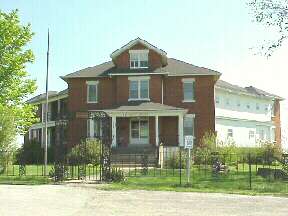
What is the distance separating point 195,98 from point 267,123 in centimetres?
1504

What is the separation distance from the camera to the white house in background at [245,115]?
153ft

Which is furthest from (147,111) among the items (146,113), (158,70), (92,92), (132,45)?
(92,92)

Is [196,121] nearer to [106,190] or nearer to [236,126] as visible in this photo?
[236,126]

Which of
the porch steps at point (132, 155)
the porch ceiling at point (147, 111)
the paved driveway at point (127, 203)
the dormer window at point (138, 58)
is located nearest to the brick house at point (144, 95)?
the dormer window at point (138, 58)

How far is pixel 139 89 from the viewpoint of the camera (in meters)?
40.8

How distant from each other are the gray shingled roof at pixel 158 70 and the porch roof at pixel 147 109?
286cm

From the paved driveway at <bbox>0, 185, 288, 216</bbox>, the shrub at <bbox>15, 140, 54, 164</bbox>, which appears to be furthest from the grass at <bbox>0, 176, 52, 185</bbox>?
the shrub at <bbox>15, 140, 54, 164</bbox>

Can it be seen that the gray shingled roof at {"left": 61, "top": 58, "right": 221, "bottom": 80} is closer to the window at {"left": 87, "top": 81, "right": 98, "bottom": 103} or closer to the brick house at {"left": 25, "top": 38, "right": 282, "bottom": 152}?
the brick house at {"left": 25, "top": 38, "right": 282, "bottom": 152}

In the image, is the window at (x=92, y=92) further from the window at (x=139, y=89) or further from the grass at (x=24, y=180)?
the grass at (x=24, y=180)

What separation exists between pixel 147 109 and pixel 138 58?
5.61m

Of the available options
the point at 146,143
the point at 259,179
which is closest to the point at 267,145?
the point at 146,143

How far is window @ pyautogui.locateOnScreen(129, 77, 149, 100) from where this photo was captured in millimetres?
40750

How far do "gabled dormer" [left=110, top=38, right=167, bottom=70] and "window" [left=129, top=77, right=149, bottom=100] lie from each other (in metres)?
1.11

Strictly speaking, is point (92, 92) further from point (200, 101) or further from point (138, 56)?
point (200, 101)
